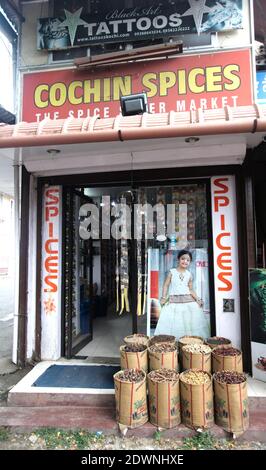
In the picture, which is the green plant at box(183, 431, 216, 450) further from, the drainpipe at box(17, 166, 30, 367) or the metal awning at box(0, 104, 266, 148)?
the metal awning at box(0, 104, 266, 148)

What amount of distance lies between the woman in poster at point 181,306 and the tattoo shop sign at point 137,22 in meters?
3.22

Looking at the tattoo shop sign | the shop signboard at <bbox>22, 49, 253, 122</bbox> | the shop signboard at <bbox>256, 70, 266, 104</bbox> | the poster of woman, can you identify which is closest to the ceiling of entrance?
the shop signboard at <bbox>22, 49, 253, 122</bbox>

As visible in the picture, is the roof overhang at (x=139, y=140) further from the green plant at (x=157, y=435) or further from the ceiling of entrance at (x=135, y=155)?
the green plant at (x=157, y=435)

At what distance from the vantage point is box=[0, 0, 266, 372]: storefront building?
4.31m

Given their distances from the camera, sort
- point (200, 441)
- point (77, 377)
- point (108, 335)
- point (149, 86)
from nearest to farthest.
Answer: point (200, 441)
point (77, 377)
point (149, 86)
point (108, 335)

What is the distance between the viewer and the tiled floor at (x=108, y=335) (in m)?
4.98

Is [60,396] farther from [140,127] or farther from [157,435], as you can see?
[140,127]

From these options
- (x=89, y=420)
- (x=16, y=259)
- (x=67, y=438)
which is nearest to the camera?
(x=67, y=438)

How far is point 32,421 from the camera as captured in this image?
334cm

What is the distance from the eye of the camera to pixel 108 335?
583 cm

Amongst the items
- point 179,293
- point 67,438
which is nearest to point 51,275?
point 179,293

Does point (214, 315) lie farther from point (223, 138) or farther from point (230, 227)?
point (223, 138)

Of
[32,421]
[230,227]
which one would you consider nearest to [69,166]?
[230,227]

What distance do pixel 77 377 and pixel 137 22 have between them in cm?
502
